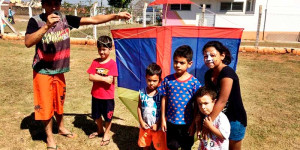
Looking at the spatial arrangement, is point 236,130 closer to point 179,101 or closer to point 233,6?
point 179,101

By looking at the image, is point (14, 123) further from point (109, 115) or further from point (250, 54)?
point (250, 54)

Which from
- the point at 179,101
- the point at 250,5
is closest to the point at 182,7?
the point at 250,5

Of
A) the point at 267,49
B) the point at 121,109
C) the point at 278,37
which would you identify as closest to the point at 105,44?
the point at 121,109

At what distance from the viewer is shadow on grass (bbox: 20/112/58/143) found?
3734mm

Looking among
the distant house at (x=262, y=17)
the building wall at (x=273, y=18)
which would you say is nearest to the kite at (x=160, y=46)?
the distant house at (x=262, y=17)

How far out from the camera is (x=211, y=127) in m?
2.23

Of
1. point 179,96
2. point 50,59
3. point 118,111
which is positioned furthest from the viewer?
point 118,111

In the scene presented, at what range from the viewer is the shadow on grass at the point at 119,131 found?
3.62 m

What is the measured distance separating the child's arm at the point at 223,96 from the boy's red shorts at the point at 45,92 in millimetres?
2200

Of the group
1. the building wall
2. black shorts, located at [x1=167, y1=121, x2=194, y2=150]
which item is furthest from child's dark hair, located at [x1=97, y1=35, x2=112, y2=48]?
the building wall

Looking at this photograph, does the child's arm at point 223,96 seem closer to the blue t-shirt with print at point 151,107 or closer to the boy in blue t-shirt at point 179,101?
the boy in blue t-shirt at point 179,101

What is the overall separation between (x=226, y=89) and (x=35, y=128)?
3.40 metres

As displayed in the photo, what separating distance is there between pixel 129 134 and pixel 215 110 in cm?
209

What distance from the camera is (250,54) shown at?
35.4ft
